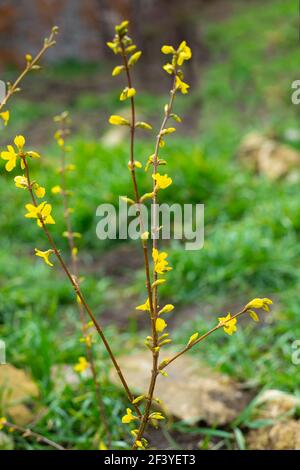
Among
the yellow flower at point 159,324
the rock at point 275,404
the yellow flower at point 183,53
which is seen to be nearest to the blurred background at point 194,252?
the rock at point 275,404

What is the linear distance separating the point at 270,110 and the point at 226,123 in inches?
20.0

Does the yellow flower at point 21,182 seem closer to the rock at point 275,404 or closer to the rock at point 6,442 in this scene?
the rock at point 6,442

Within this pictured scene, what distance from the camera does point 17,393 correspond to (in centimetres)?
249

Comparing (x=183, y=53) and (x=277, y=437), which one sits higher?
(x=183, y=53)

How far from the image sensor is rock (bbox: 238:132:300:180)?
5.08 metres

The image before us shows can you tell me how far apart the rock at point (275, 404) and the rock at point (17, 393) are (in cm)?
88

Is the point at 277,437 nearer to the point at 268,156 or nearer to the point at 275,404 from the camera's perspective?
the point at 275,404

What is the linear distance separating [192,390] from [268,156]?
3185 mm

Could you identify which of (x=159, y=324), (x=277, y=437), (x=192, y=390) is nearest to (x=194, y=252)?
(x=192, y=390)

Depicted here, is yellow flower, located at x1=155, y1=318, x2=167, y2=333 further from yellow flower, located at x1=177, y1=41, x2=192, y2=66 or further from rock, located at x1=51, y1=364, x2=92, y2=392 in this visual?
rock, located at x1=51, y1=364, x2=92, y2=392

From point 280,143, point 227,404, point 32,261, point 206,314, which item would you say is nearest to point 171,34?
point 280,143

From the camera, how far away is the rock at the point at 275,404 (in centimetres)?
226

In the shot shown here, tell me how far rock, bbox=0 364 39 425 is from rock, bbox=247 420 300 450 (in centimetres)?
86
